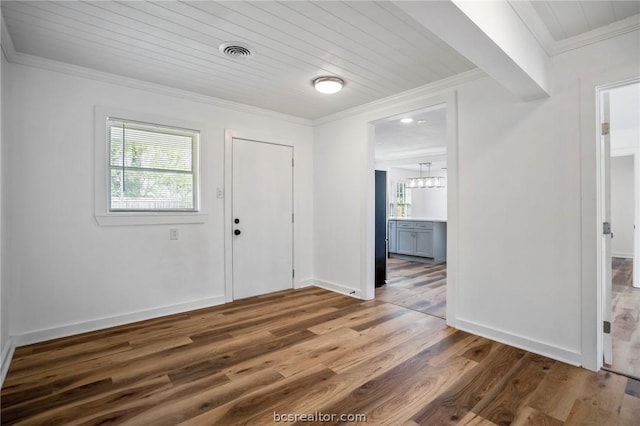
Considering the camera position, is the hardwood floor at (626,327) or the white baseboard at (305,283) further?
the white baseboard at (305,283)

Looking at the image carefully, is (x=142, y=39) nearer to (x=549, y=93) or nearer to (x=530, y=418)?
(x=549, y=93)

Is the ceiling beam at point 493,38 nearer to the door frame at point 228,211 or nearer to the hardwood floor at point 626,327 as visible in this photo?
the hardwood floor at point 626,327

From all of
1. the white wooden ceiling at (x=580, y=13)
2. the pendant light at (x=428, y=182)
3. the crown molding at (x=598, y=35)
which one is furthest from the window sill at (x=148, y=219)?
the pendant light at (x=428, y=182)

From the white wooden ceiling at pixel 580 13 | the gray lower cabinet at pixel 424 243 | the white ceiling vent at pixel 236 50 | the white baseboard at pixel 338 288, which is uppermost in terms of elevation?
the white ceiling vent at pixel 236 50

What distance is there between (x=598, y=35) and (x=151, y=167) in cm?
417

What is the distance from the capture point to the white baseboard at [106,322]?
2746 mm

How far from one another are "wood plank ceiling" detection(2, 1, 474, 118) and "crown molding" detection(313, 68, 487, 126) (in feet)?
0.26

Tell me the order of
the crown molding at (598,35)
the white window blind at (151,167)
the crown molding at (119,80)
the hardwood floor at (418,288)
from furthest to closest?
1. the hardwood floor at (418,288)
2. the white window blind at (151,167)
3. the crown molding at (119,80)
4. the crown molding at (598,35)

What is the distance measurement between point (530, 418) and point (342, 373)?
1.16 meters

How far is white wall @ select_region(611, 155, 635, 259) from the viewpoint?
7227 mm

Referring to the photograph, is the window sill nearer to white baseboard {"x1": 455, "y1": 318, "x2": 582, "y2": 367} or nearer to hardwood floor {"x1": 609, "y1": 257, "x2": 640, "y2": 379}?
white baseboard {"x1": 455, "y1": 318, "x2": 582, "y2": 367}

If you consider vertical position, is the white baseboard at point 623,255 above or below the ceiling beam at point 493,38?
below

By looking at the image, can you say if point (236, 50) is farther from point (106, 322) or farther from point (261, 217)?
point (106, 322)

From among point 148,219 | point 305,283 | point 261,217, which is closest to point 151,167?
point 148,219
